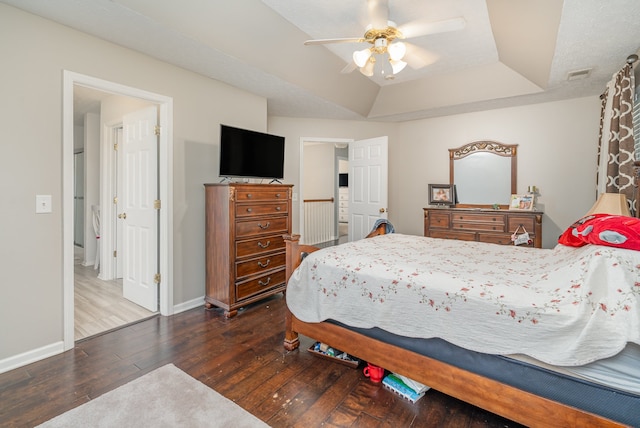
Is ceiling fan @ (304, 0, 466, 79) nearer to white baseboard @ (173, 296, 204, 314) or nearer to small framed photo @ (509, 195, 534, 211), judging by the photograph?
white baseboard @ (173, 296, 204, 314)

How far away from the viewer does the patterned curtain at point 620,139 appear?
2.62 meters

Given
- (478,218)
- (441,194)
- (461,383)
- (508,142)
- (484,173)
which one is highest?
(508,142)

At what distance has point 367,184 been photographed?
15.8 feet

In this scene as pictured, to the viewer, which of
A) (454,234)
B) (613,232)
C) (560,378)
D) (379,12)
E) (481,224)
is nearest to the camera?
(560,378)

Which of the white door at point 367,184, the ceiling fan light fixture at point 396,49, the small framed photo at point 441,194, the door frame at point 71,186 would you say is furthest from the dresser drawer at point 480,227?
→ the door frame at point 71,186

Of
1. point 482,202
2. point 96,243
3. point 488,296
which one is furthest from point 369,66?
point 96,243

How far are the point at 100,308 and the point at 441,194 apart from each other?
15.6 feet

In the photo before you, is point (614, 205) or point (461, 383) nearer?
point (461, 383)

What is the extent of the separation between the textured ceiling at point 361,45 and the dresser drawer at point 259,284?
7.04 feet

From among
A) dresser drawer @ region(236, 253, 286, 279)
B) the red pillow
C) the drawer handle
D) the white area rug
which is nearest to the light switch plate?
the white area rug

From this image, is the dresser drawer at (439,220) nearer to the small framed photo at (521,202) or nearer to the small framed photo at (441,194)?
the small framed photo at (441,194)

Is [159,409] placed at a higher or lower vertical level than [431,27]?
lower

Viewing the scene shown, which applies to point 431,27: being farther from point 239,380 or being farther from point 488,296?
point 239,380

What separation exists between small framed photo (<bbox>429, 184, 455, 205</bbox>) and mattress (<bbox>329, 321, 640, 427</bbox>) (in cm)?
362
